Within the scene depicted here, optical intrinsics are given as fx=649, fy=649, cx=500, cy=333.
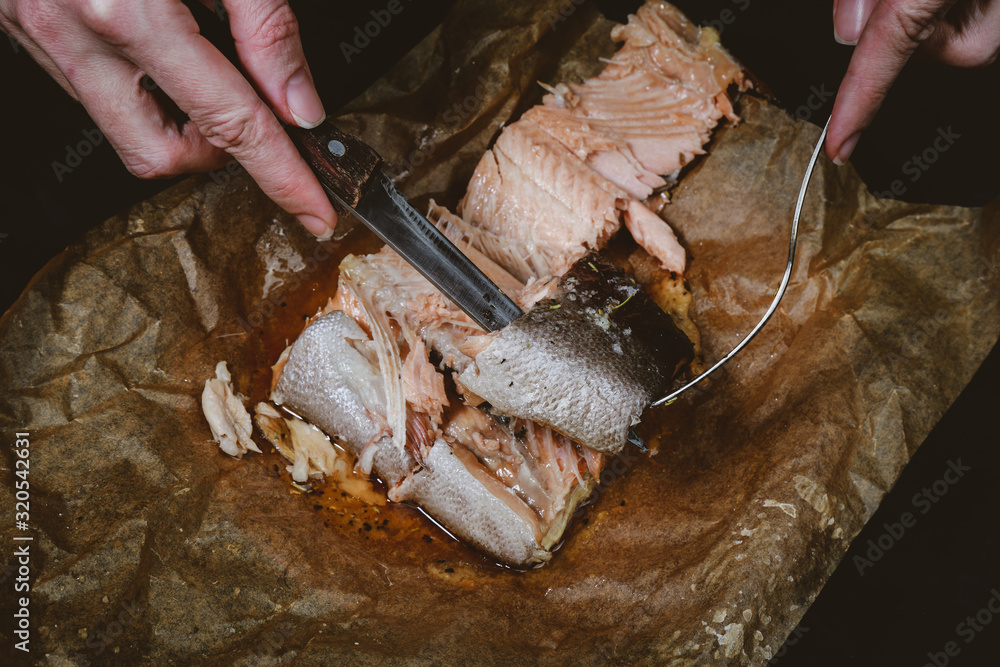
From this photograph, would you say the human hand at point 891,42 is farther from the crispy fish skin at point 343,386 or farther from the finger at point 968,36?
the crispy fish skin at point 343,386

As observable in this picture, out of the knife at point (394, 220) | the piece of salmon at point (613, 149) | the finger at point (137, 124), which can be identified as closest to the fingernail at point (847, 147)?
the piece of salmon at point (613, 149)

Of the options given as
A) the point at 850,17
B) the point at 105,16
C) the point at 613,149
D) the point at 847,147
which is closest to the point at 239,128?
Answer: the point at 105,16

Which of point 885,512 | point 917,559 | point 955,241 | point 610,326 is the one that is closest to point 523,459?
point 610,326

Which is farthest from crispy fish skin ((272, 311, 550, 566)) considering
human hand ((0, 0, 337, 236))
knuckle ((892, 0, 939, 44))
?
knuckle ((892, 0, 939, 44))

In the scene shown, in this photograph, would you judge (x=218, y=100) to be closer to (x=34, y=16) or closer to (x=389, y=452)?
(x=34, y=16)

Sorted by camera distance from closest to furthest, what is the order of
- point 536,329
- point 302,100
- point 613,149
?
point 302,100
point 536,329
point 613,149

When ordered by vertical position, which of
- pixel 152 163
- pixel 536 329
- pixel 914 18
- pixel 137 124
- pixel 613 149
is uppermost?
pixel 914 18

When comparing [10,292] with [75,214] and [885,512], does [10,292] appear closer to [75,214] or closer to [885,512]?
[75,214]
